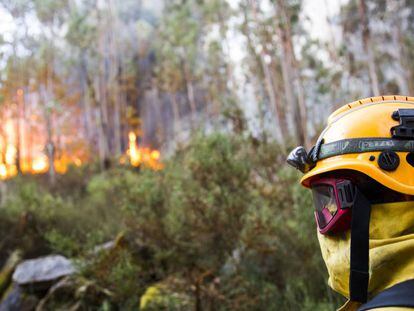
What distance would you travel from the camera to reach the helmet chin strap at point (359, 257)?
1069mm

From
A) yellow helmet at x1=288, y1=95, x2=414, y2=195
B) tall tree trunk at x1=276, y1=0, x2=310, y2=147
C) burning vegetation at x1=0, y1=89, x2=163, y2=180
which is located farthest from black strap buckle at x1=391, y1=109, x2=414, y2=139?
burning vegetation at x1=0, y1=89, x2=163, y2=180

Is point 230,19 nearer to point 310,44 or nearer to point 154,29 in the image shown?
point 310,44

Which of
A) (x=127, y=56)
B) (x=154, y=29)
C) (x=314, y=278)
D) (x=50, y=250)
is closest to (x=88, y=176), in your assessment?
(x=50, y=250)

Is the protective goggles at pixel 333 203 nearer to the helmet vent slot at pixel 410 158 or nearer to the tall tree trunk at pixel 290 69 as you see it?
the helmet vent slot at pixel 410 158

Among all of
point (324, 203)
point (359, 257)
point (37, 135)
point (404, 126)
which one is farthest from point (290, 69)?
point (37, 135)

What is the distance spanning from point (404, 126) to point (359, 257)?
0.38 metres

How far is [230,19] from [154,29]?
1255 centimetres

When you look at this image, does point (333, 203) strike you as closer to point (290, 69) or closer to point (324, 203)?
point (324, 203)

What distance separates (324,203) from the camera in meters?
1.31

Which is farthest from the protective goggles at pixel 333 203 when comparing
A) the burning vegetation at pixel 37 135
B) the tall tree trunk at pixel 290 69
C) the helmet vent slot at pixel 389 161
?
the burning vegetation at pixel 37 135

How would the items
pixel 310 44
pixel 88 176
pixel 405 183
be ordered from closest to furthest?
1. pixel 405 183
2. pixel 88 176
3. pixel 310 44

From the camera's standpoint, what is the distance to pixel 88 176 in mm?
14508

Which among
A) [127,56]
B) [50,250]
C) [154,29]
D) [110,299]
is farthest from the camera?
[154,29]

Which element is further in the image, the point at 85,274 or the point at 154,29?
the point at 154,29
